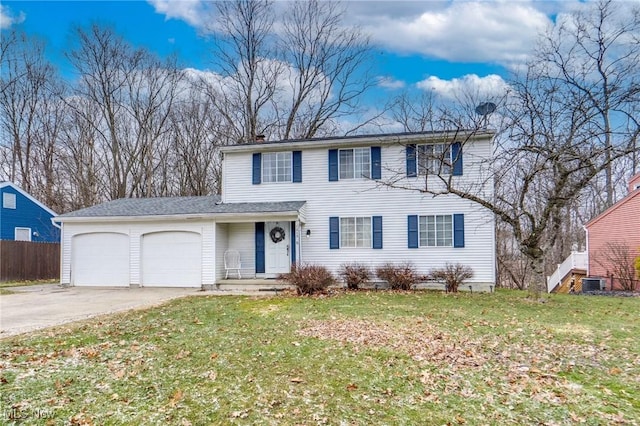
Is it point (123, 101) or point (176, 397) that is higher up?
point (123, 101)

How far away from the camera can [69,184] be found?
80.6 feet

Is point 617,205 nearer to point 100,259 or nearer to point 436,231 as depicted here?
point 436,231

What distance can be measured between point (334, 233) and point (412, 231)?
2.59m

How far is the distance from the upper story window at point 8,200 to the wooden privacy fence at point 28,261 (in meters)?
2.63

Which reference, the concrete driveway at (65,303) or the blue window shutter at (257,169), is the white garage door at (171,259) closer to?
the concrete driveway at (65,303)

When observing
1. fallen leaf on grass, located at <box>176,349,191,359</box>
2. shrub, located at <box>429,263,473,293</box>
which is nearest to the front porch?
shrub, located at <box>429,263,473,293</box>

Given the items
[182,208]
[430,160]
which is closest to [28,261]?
[182,208]

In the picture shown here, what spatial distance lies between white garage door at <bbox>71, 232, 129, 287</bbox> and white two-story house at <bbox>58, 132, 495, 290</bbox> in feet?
0.12

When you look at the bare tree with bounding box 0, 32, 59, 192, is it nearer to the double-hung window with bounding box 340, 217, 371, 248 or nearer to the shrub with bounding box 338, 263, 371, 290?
the double-hung window with bounding box 340, 217, 371, 248

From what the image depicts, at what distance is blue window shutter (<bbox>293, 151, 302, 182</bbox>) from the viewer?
14.4 metres

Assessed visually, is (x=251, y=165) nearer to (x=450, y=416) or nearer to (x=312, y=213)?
(x=312, y=213)

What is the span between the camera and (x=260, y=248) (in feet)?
47.1

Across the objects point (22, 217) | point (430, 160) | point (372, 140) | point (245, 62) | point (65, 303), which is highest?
point (245, 62)

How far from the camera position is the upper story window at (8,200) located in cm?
1878
